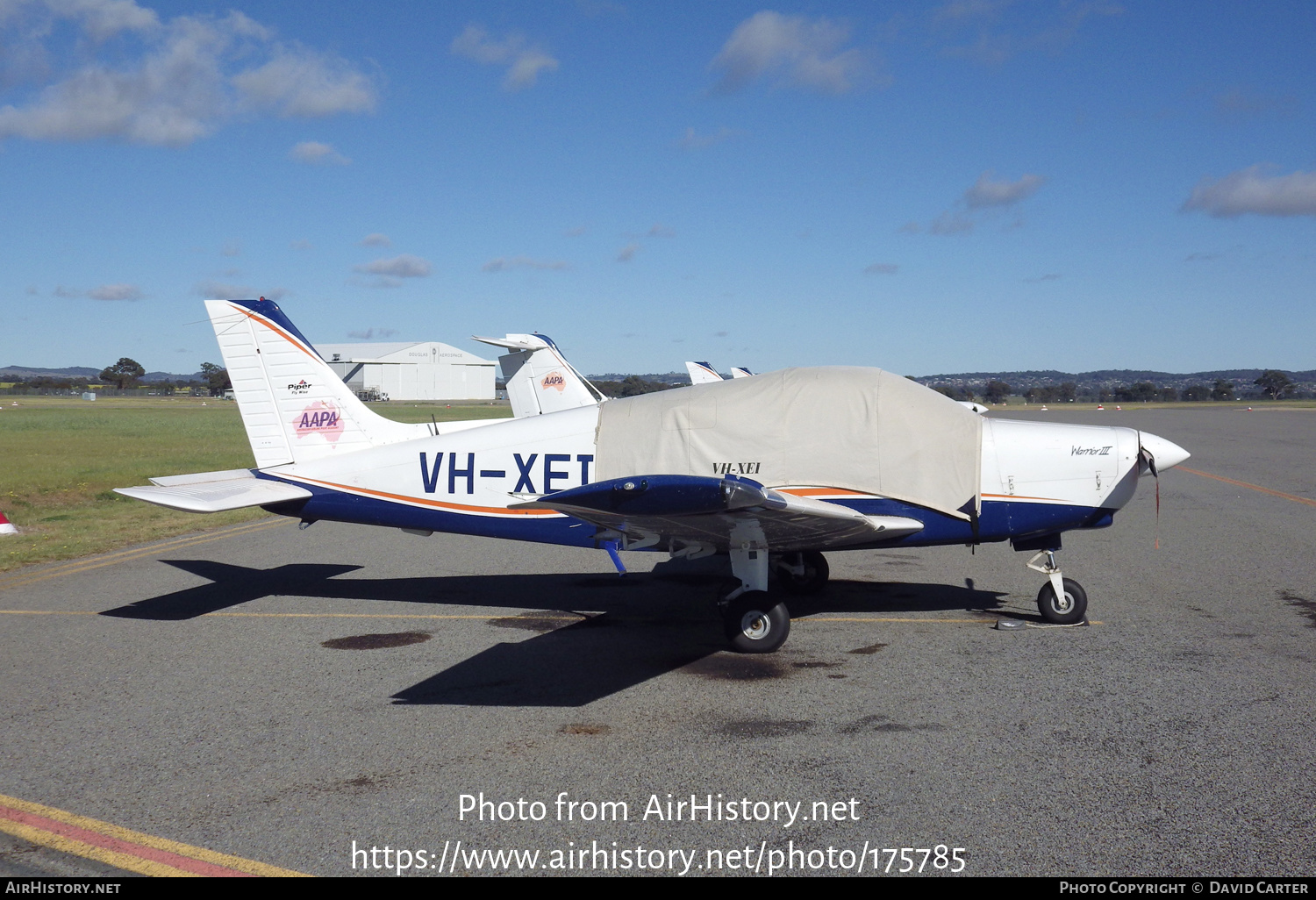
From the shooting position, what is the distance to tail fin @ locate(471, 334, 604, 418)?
72.4 feet

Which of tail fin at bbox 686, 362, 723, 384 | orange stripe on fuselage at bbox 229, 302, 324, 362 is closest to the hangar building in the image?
tail fin at bbox 686, 362, 723, 384

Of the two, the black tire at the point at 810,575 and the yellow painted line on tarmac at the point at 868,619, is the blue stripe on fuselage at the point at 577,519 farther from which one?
the black tire at the point at 810,575

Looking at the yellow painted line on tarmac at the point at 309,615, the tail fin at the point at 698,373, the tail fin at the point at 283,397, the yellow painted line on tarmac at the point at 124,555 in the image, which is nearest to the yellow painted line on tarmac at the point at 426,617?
the yellow painted line on tarmac at the point at 309,615

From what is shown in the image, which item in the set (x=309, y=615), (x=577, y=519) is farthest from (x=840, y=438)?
(x=309, y=615)

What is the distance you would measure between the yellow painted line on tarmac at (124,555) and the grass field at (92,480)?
49cm

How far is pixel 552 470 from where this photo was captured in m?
8.39

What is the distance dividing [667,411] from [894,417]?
1.96m

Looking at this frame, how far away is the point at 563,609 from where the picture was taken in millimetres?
8875

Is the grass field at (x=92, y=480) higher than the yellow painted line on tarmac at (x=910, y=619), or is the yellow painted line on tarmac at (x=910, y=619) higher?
the grass field at (x=92, y=480)

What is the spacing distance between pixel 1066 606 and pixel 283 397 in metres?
7.91

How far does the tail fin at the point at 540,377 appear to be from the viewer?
72.4 ft

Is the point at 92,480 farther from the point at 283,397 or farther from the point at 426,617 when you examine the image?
the point at 426,617
